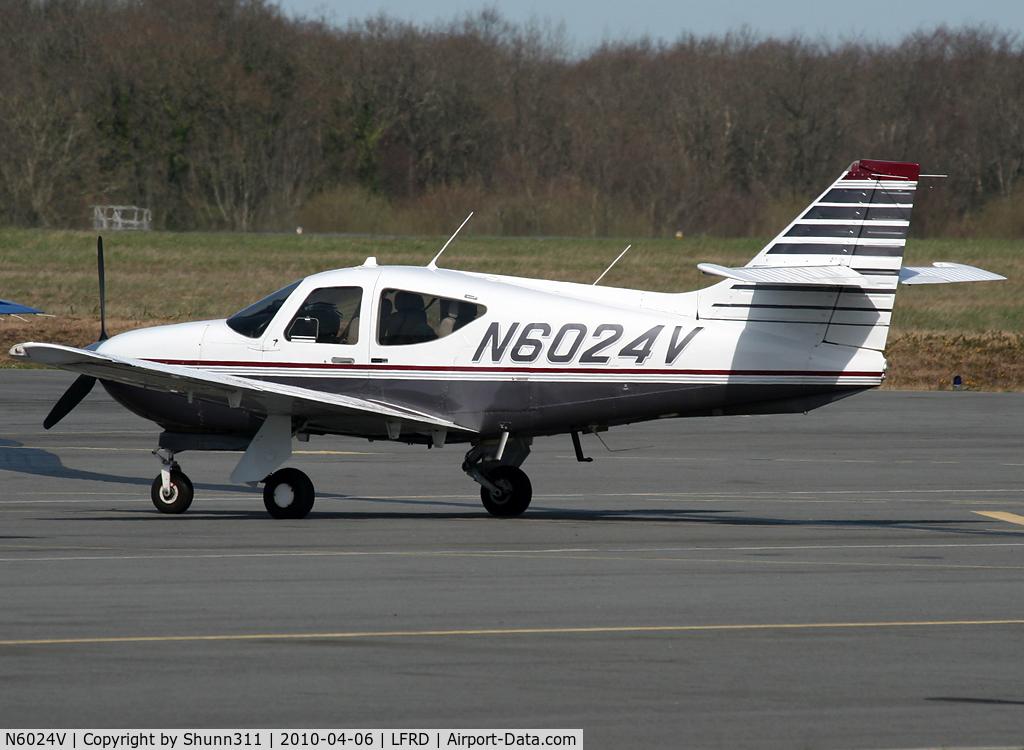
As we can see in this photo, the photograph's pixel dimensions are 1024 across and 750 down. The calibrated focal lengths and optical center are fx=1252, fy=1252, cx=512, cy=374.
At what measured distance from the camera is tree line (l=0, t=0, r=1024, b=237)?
57.9 meters

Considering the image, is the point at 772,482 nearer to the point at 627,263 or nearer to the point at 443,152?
the point at 627,263

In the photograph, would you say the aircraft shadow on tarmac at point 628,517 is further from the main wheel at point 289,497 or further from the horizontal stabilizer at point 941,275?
the horizontal stabilizer at point 941,275

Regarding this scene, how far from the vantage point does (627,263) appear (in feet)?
156

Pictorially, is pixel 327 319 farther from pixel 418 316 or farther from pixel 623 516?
pixel 623 516

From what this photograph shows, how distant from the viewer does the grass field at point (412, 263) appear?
106 ft

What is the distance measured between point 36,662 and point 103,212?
174 feet

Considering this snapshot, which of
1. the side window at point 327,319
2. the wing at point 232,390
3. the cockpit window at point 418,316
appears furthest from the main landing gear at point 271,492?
the cockpit window at point 418,316

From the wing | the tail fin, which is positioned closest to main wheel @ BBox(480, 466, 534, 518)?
the wing

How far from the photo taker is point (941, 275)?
12320mm

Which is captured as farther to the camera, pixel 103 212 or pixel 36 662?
pixel 103 212

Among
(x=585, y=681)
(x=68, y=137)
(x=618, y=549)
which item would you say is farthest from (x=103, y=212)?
(x=585, y=681)

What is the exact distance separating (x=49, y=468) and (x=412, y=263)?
31239 mm
